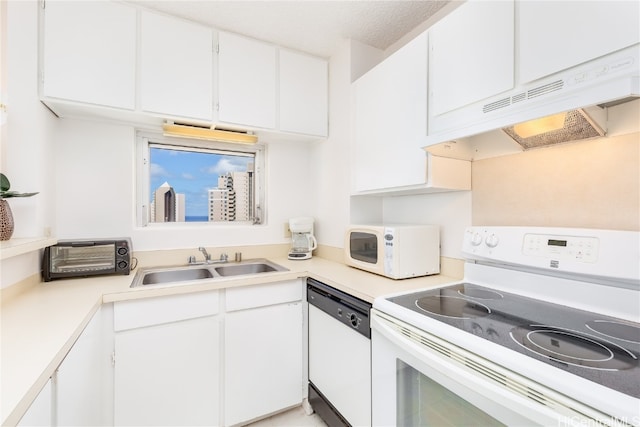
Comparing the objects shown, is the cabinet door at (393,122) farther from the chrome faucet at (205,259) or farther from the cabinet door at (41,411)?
the cabinet door at (41,411)

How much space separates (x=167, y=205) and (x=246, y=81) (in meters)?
1.08

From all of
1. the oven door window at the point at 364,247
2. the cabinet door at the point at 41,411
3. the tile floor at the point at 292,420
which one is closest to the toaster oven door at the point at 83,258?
the cabinet door at the point at 41,411

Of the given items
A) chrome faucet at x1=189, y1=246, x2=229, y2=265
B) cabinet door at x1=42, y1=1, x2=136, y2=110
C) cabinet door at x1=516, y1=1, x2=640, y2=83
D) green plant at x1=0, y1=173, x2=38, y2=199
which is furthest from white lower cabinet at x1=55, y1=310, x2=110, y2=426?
cabinet door at x1=516, y1=1, x2=640, y2=83

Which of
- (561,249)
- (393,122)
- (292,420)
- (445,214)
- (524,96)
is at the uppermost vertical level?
(393,122)

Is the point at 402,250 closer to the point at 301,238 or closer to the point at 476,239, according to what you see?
the point at 476,239

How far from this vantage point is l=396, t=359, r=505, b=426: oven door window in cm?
88

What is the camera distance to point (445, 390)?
3.09ft

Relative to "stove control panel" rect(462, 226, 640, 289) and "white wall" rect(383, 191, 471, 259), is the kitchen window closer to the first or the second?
"white wall" rect(383, 191, 471, 259)

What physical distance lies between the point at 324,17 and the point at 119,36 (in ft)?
3.91

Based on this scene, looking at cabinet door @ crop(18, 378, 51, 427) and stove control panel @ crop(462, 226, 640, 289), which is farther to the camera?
stove control panel @ crop(462, 226, 640, 289)

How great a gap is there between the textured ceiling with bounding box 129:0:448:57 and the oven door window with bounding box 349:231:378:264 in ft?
4.46

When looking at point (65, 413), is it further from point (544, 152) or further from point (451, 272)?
point (544, 152)

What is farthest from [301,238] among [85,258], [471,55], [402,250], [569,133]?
[569,133]

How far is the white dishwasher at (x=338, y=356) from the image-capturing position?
1.35 m
